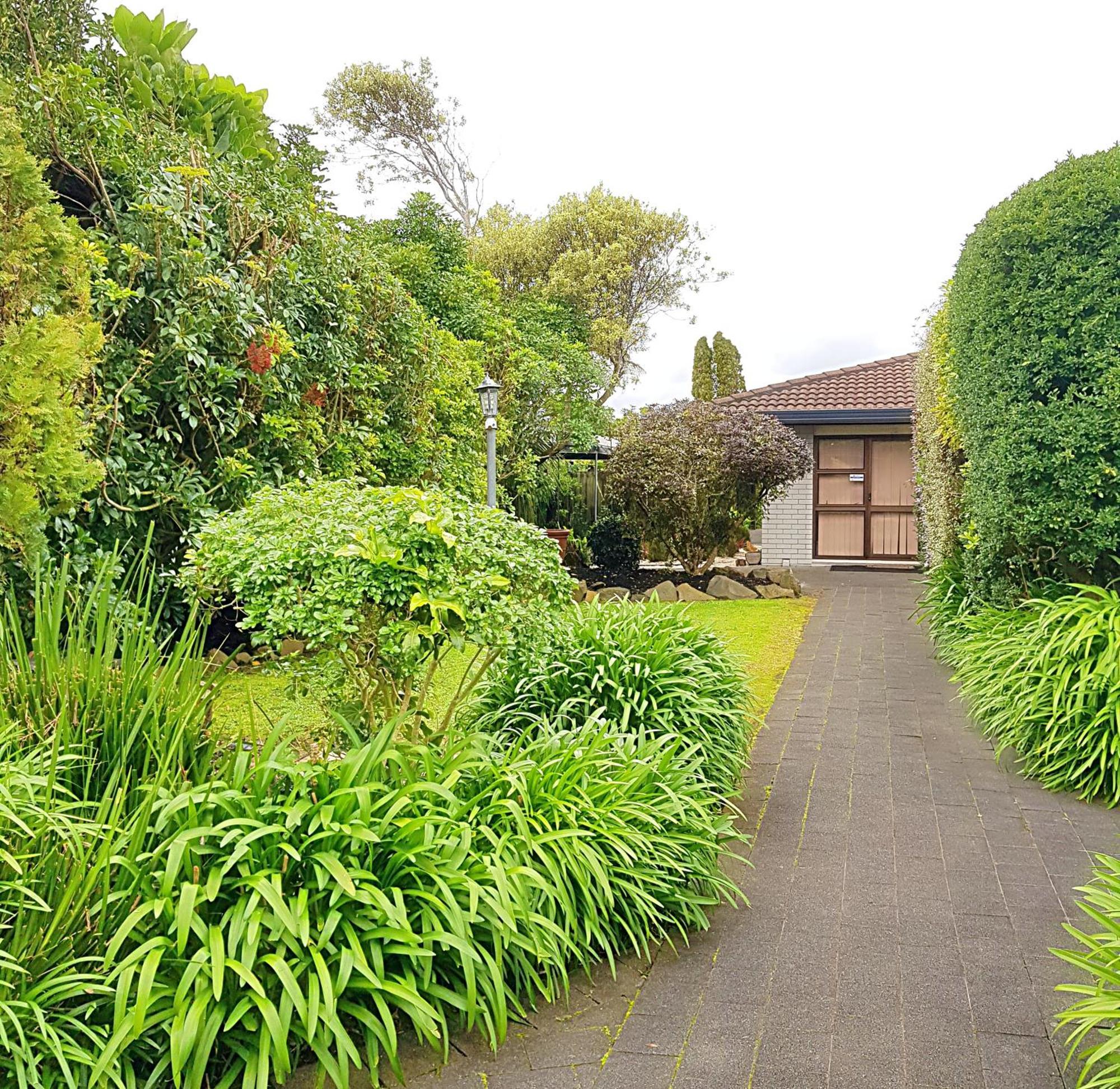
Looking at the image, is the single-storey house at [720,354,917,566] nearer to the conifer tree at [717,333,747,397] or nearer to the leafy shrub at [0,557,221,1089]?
the conifer tree at [717,333,747,397]

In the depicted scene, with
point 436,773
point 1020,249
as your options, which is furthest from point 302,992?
point 1020,249

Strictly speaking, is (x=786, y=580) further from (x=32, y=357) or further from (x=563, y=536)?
(x=32, y=357)

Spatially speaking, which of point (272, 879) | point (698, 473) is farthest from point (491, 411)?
point (272, 879)

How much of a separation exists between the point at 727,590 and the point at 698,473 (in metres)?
1.67

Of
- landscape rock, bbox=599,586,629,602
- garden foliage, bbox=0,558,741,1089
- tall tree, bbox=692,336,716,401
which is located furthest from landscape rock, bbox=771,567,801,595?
tall tree, bbox=692,336,716,401

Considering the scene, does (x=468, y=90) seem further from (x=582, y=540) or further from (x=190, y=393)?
(x=190, y=393)

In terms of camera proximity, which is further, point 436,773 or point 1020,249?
point 1020,249

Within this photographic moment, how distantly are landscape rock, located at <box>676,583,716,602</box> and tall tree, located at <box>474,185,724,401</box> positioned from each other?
14.2m

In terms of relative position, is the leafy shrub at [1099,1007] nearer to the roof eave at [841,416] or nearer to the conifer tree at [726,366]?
the roof eave at [841,416]

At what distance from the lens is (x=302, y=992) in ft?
8.29

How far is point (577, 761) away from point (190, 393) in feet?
14.7

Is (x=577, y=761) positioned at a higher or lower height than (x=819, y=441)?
lower

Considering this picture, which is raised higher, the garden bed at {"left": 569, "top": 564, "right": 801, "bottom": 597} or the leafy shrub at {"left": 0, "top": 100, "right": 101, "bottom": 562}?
the leafy shrub at {"left": 0, "top": 100, "right": 101, "bottom": 562}

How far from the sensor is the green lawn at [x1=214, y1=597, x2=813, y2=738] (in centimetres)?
491
